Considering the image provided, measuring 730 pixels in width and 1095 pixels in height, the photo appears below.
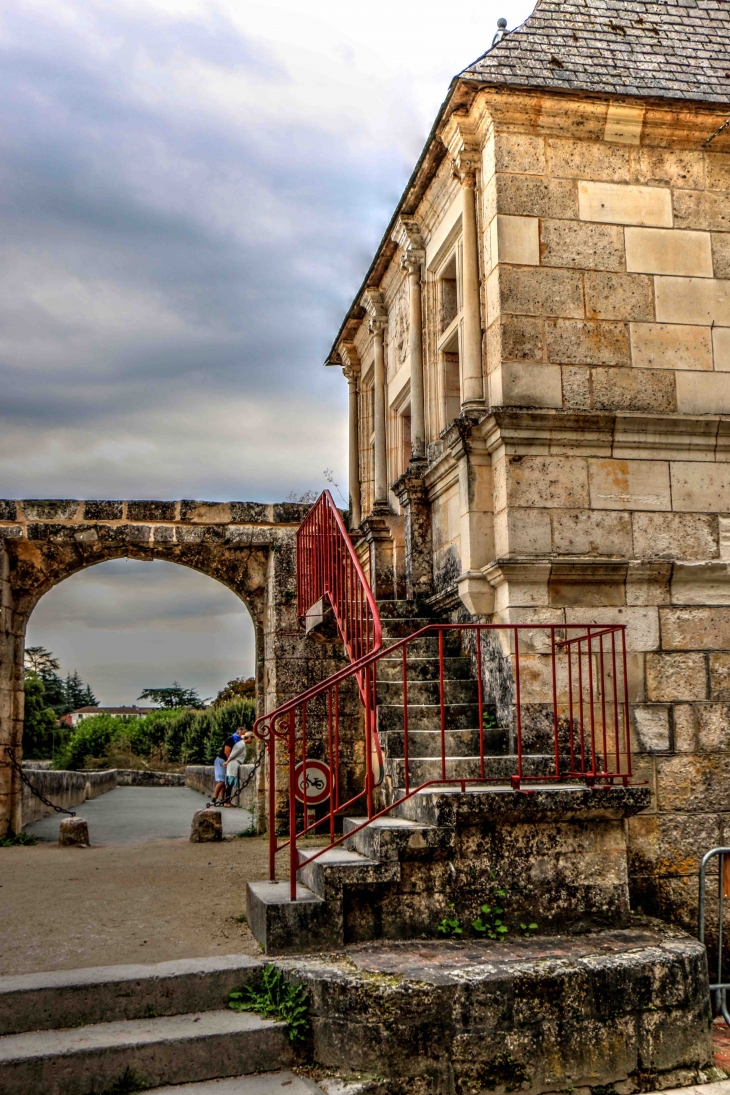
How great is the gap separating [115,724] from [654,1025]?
25652 millimetres

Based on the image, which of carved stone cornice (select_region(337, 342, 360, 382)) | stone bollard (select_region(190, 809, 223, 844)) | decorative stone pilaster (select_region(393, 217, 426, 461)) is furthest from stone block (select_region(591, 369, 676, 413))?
stone bollard (select_region(190, 809, 223, 844))

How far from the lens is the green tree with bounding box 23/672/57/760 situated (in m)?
29.7

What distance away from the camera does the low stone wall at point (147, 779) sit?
24156mm

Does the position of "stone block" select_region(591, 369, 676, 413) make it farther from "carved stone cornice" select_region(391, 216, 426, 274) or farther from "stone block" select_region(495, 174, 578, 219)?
"carved stone cornice" select_region(391, 216, 426, 274)

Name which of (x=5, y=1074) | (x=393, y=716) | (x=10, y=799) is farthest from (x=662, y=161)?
(x=10, y=799)

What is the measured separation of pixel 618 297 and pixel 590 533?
5.59ft

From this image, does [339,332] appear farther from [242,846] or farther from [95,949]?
[95,949]

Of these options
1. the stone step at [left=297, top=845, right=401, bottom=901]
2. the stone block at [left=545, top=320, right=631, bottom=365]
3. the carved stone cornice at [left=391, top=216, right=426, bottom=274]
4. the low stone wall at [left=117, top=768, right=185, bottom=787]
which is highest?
the carved stone cornice at [left=391, top=216, right=426, bottom=274]

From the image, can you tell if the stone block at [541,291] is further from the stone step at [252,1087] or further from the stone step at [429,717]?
the stone step at [252,1087]

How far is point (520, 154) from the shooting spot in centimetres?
682

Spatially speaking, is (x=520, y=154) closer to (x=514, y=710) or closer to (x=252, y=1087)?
(x=514, y=710)

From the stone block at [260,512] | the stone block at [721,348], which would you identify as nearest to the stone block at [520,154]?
the stone block at [721,348]

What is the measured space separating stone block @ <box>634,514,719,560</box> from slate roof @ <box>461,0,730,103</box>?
9.69 feet

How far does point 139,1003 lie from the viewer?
14.3 feet
